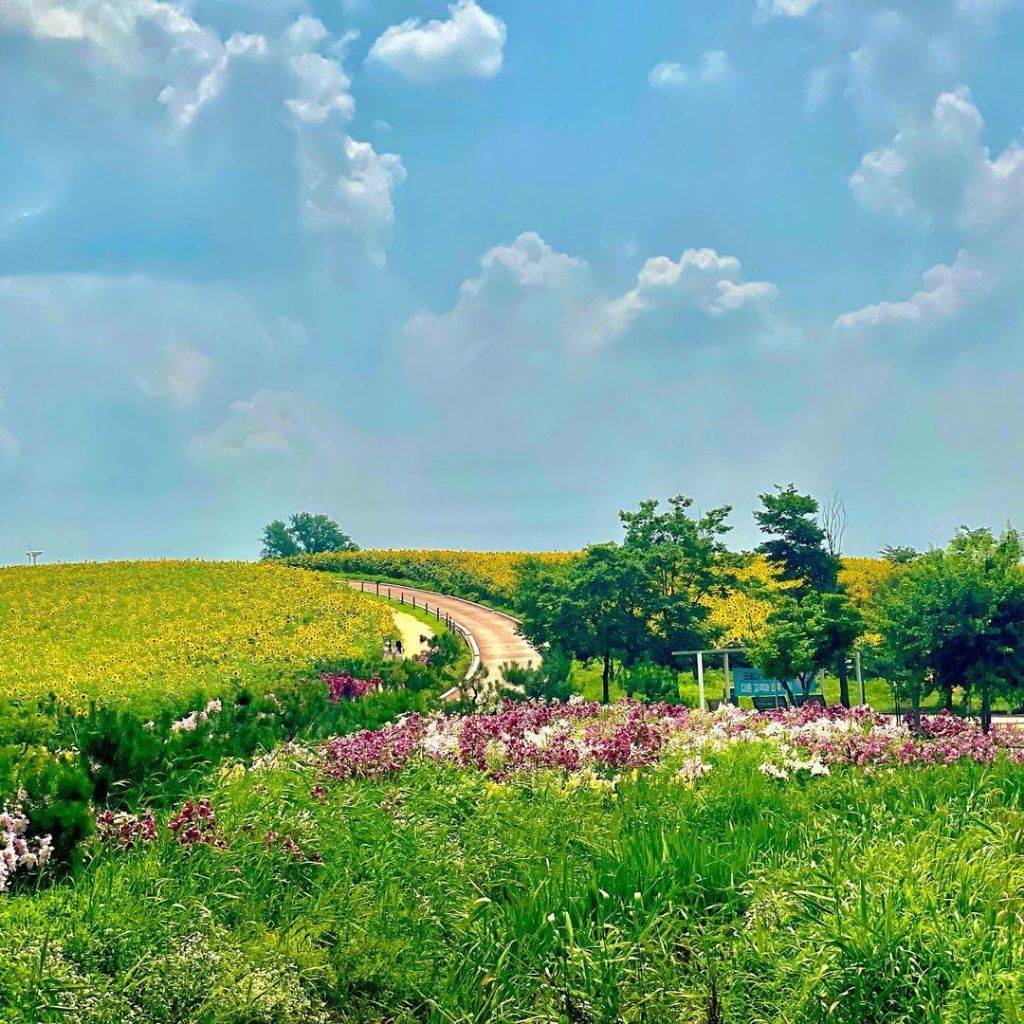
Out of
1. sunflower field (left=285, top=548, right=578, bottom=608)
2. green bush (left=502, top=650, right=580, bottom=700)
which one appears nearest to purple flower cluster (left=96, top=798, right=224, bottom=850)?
green bush (left=502, top=650, right=580, bottom=700)

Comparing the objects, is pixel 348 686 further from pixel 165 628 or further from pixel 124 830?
pixel 165 628

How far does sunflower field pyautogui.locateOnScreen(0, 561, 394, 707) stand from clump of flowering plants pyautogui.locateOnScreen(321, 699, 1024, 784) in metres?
6.62

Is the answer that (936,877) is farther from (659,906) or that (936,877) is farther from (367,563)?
(367,563)

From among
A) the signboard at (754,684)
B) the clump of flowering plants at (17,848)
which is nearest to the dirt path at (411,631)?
the signboard at (754,684)

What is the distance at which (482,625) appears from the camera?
139ft

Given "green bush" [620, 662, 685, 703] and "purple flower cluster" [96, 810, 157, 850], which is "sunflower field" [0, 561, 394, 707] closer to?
"green bush" [620, 662, 685, 703]

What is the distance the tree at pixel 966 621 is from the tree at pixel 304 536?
7225 cm

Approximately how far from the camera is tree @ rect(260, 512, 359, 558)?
296ft

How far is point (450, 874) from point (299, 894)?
1013 millimetres

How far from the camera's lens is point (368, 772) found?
8.95m

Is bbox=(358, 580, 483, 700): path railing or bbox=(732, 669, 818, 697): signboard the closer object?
bbox=(732, 669, 818, 697): signboard

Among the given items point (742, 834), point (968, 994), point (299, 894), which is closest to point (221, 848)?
point (299, 894)

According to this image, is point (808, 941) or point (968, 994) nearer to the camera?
point (968, 994)

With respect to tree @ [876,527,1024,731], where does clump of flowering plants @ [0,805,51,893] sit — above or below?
below
